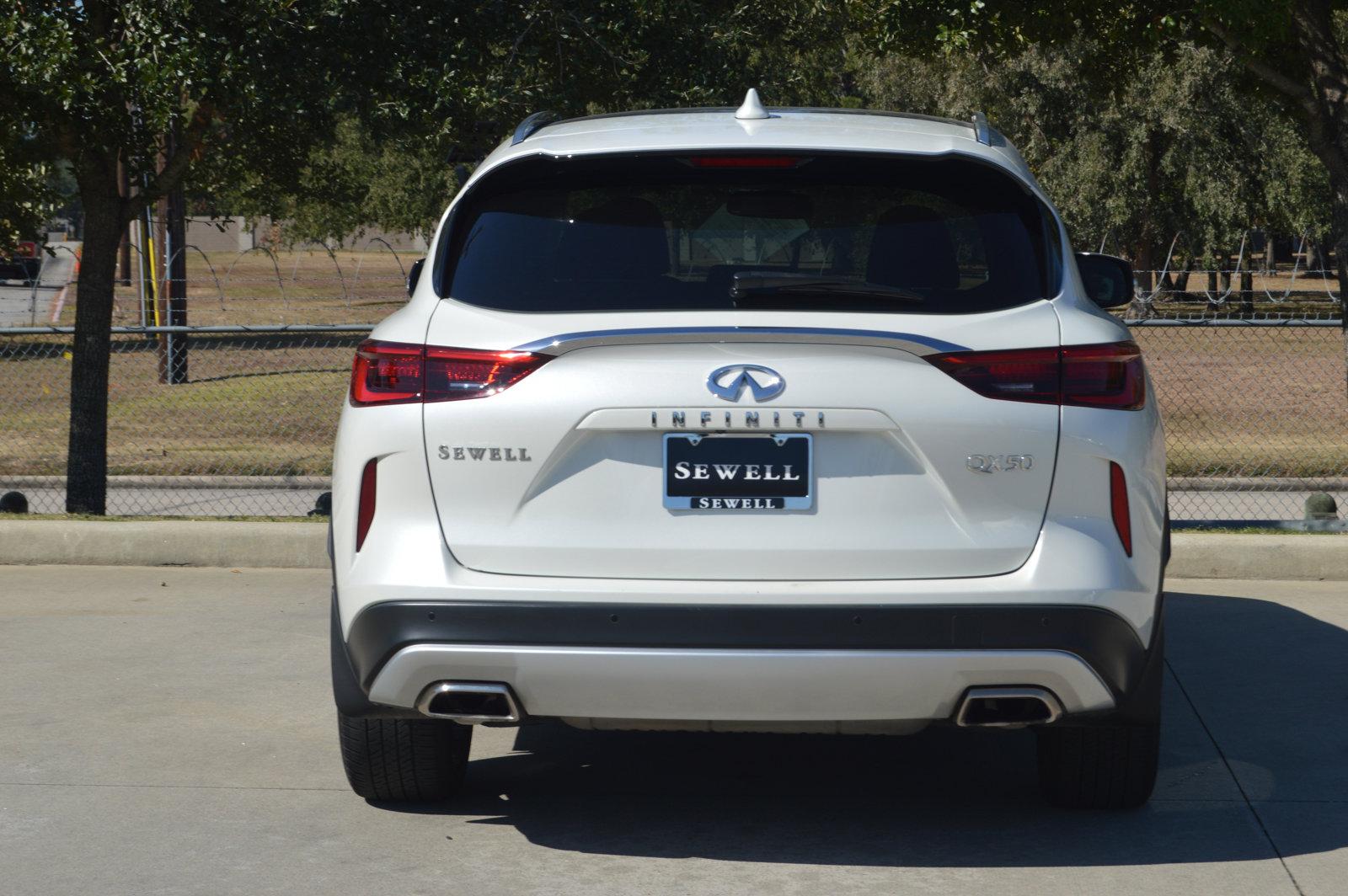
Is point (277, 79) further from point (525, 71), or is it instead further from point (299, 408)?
point (299, 408)

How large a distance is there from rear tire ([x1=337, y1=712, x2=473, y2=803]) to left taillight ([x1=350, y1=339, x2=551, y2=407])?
0.97 meters

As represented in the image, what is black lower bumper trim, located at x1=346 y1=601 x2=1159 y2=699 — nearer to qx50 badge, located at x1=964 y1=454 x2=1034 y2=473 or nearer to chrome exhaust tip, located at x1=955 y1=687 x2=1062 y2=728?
chrome exhaust tip, located at x1=955 y1=687 x2=1062 y2=728

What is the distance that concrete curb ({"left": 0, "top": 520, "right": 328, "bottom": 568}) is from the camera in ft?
28.5

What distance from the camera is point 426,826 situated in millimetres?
4668

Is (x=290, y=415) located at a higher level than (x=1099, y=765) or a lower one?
lower

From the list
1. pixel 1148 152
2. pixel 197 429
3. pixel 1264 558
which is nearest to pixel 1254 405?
pixel 1264 558

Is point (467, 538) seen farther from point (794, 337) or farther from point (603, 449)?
point (794, 337)

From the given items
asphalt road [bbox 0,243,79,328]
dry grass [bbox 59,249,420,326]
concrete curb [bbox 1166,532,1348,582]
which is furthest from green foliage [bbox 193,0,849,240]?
asphalt road [bbox 0,243,79,328]

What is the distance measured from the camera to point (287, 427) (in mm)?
17000

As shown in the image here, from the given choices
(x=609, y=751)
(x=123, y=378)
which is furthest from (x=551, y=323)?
(x=123, y=378)

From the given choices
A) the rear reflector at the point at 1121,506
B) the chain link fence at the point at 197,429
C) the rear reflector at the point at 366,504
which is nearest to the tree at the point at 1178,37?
the chain link fence at the point at 197,429

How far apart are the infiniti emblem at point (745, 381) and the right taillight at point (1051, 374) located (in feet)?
1.23

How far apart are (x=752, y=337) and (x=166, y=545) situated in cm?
559

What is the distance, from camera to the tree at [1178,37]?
10.4 meters
